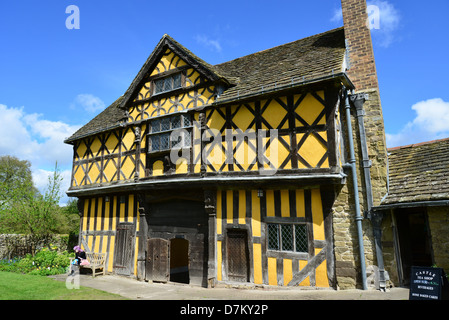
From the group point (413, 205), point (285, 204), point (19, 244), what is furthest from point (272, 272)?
point (19, 244)

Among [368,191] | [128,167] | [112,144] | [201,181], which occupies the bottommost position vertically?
[368,191]

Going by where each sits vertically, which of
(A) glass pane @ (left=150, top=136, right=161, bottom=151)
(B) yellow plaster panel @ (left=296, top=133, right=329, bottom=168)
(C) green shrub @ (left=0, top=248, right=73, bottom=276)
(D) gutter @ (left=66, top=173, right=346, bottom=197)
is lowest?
(C) green shrub @ (left=0, top=248, right=73, bottom=276)

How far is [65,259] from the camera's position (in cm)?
1230

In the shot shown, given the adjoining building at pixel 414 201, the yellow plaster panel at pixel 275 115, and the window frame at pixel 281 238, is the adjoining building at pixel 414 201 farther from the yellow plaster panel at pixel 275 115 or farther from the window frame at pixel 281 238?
the yellow plaster panel at pixel 275 115

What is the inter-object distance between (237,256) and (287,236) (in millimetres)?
1728

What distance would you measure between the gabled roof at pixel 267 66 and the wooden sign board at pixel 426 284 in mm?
4882

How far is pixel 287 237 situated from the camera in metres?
7.89

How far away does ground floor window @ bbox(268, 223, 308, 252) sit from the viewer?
25.3 ft

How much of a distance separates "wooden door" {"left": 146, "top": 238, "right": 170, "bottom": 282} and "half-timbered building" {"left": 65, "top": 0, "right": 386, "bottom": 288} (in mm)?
37

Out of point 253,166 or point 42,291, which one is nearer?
point 42,291

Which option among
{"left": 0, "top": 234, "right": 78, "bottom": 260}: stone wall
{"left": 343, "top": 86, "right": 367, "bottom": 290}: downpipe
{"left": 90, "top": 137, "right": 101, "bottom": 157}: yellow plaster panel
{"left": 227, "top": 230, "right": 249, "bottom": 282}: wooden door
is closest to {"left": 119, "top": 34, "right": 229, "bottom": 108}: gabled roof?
{"left": 90, "top": 137, "right": 101, "bottom": 157}: yellow plaster panel

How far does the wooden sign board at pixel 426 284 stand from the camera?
5.02m

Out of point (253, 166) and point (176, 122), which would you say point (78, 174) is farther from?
point (253, 166)

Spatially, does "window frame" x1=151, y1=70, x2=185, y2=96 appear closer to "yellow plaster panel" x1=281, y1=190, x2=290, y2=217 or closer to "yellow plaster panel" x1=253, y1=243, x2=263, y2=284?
"yellow plaster panel" x1=281, y1=190, x2=290, y2=217
